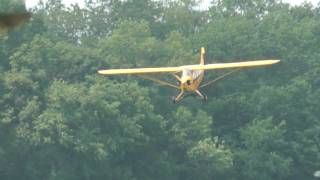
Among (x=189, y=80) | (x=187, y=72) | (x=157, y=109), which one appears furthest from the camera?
(x=157, y=109)

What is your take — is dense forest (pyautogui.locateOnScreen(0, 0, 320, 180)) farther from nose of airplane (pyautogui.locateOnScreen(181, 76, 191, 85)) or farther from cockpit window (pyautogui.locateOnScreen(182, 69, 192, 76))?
nose of airplane (pyautogui.locateOnScreen(181, 76, 191, 85))

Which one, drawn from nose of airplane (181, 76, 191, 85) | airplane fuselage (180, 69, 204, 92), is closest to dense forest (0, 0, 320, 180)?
airplane fuselage (180, 69, 204, 92)

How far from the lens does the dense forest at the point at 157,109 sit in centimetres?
6569

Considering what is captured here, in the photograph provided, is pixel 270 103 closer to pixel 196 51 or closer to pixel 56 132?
pixel 196 51

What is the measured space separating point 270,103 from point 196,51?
31.6ft

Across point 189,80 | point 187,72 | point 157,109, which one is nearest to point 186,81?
point 189,80

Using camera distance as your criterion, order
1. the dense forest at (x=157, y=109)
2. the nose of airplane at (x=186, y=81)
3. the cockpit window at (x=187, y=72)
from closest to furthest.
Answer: the nose of airplane at (x=186, y=81) → the cockpit window at (x=187, y=72) → the dense forest at (x=157, y=109)

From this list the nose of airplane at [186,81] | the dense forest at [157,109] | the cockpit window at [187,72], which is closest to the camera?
the nose of airplane at [186,81]

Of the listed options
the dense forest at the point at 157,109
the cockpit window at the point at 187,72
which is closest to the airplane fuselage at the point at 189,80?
the cockpit window at the point at 187,72

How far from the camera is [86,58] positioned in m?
71.8

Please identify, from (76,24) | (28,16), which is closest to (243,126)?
(76,24)

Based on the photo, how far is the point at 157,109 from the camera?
75250 mm

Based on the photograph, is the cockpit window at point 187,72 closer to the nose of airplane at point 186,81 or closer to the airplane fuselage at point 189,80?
the airplane fuselage at point 189,80

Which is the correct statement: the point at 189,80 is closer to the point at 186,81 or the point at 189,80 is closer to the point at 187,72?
the point at 186,81
